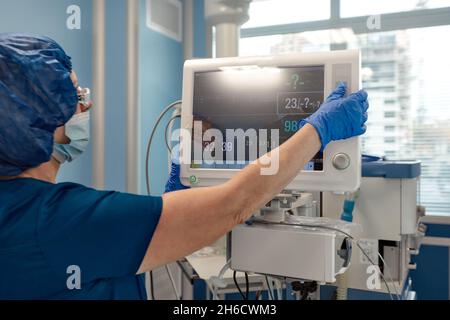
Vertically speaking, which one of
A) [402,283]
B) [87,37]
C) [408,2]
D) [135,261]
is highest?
[408,2]

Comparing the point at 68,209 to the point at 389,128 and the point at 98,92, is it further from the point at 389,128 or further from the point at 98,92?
the point at 389,128

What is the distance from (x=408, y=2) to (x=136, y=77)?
1777 mm

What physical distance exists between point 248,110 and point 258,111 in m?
0.03

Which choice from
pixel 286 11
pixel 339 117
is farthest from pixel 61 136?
pixel 286 11

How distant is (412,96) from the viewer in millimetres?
2713

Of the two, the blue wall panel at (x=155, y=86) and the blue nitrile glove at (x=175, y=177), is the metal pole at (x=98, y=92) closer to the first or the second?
the blue wall panel at (x=155, y=86)

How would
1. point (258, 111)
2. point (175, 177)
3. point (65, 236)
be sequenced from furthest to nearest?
point (175, 177) < point (258, 111) < point (65, 236)

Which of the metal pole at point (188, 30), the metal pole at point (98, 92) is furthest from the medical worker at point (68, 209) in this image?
the metal pole at point (188, 30)

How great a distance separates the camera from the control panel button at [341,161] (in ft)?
3.15

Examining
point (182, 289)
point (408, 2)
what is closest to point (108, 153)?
point (182, 289)

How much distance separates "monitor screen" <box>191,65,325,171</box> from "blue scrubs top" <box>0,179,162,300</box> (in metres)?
0.32
